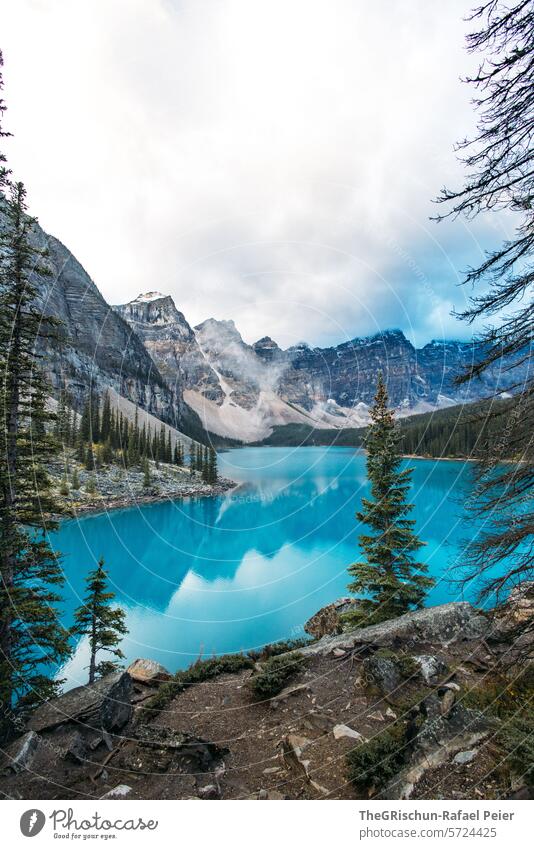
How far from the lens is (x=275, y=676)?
7.13 m

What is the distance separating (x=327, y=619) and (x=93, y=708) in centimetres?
838

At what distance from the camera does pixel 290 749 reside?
492 cm

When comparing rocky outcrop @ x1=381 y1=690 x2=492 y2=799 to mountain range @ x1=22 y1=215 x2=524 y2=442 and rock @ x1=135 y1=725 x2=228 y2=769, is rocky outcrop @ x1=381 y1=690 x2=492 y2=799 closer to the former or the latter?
rock @ x1=135 y1=725 x2=228 y2=769

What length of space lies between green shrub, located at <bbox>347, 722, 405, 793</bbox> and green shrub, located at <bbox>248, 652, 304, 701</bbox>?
2.90 meters

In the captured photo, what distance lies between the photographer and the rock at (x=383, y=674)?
597 cm

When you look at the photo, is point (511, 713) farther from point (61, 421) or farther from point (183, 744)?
point (61, 421)

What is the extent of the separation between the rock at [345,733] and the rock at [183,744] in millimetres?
1670

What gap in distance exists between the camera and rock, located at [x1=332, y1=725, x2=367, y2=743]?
4.95 meters

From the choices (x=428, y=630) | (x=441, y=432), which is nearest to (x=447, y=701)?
(x=428, y=630)

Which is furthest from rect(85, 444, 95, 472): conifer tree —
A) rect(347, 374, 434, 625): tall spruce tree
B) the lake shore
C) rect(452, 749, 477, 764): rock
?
rect(452, 749, 477, 764): rock

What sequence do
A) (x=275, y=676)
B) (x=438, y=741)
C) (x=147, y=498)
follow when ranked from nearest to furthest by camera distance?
(x=438, y=741) < (x=275, y=676) < (x=147, y=498)

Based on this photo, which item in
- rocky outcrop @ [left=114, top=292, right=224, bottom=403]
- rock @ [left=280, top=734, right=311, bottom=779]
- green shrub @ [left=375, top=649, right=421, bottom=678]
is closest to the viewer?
rock @ [left=280, top=734, right=311, bottom=779]

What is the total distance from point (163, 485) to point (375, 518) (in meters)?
45.1

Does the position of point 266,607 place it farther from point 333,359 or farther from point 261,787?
point 333,359
